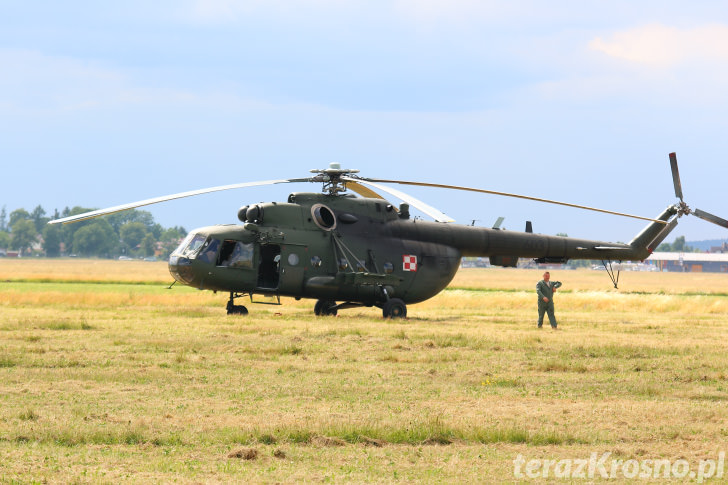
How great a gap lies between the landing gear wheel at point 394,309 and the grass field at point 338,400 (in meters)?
3.16

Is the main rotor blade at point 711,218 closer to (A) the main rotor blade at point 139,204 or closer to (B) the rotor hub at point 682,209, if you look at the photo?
(B) the rotor hub at point 682,209

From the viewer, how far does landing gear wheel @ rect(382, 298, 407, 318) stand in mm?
24484

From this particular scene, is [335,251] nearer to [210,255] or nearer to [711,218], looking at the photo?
[210,255]

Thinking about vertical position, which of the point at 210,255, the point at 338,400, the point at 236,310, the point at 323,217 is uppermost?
the point at 323,217

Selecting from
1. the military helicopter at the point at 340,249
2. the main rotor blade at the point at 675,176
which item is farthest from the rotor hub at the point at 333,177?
the main rotor blade at the point at 675,176

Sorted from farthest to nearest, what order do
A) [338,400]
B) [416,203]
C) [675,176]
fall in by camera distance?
[675,176] → [416,203] → [338,400]

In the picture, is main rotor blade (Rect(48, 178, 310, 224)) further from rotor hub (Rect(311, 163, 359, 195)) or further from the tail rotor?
the tail rotor

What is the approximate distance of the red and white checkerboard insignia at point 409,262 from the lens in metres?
25.1

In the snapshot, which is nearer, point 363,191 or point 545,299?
point 545,299

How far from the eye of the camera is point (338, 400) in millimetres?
11070

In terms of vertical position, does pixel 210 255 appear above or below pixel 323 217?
below

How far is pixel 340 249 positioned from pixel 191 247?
417cm

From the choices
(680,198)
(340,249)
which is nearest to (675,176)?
(680,198)

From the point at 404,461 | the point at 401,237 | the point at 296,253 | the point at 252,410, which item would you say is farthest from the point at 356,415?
the point at 401,237
